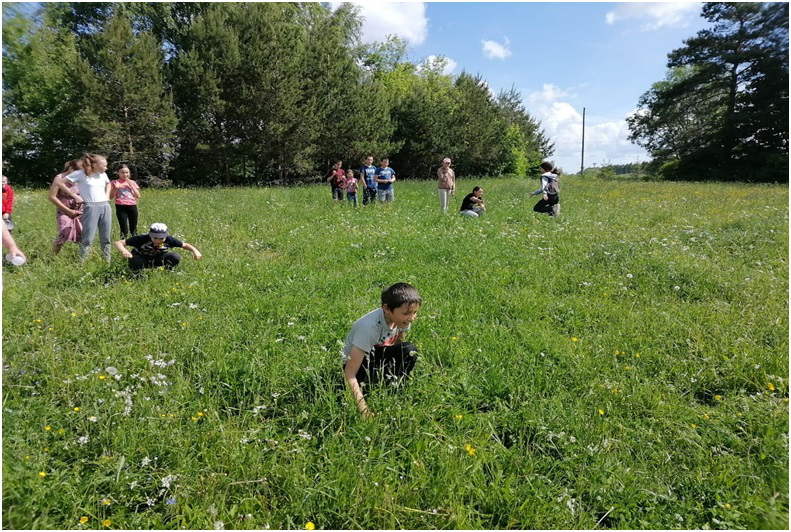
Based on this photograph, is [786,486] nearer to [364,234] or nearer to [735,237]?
[364,234]

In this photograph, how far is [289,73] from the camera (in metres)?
26.2

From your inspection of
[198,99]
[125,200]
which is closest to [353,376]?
[125,200]

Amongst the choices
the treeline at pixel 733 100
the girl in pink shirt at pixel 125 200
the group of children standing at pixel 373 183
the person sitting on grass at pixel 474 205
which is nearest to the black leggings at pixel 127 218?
the girl in pink shirt at pixel 125 200

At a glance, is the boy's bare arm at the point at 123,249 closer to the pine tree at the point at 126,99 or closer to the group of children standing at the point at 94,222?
the group of children standing at the point at 94,222

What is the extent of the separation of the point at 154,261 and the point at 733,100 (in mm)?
45831

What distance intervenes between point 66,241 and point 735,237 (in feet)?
41.3

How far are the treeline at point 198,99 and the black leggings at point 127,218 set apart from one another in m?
17.8

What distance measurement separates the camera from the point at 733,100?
36344mm

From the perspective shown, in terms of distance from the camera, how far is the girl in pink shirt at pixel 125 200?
820 centimetres

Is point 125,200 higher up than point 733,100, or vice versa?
point 733,100

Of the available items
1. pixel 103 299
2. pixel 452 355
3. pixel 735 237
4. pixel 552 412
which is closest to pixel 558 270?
pixel 452 355

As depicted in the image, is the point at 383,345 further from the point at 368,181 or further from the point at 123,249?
the point at 368,181

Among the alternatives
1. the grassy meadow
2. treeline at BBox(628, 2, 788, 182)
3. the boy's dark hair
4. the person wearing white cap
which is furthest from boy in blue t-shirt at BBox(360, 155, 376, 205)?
treeline at BBox(628, 2, 788, 182)

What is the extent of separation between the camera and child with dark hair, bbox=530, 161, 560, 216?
1097 centimetres
